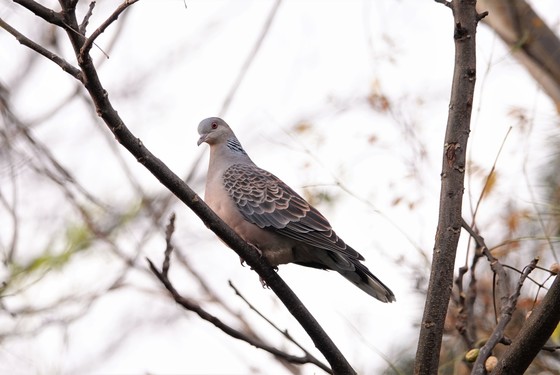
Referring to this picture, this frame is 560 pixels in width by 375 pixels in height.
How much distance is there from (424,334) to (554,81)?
2.76 meters

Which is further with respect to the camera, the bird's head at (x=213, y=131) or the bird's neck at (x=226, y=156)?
the bird's head at (x=213, y=131)

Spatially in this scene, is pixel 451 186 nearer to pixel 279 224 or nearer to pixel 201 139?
pixel 279 224

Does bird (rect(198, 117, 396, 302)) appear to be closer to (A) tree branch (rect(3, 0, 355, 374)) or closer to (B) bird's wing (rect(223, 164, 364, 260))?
(B) bird's wing (rect(223, 164, 364, 260))

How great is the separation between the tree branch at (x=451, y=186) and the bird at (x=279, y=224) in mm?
1113

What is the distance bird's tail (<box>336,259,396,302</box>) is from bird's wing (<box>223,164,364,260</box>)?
72 millimetres

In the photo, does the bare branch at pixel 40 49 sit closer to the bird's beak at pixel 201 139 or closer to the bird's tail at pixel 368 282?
the bird's tail at pixel 368 282

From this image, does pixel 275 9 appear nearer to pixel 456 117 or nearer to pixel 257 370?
pixel 257 370

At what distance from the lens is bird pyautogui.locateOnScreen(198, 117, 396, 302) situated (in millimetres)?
3908

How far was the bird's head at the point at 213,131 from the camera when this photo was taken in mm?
4938

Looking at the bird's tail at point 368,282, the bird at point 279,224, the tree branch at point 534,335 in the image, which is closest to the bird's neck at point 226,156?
the bird at point 279,224

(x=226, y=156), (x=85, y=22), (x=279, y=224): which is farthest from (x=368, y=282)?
(x=85, y=22)

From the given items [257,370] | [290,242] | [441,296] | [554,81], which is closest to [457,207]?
[441,296]

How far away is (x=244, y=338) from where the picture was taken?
9.32ft

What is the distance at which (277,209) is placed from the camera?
14.0ft
